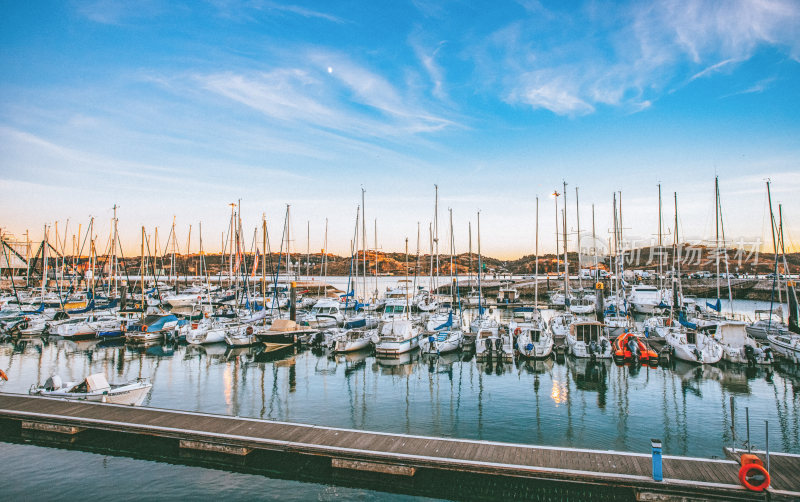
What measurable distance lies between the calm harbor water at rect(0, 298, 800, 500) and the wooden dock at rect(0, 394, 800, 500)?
0.96m

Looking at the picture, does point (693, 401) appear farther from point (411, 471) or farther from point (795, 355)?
point (411, 471)

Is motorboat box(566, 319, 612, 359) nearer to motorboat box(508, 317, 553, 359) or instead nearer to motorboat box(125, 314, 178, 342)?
motorboat box(508, 317, 553, 359)

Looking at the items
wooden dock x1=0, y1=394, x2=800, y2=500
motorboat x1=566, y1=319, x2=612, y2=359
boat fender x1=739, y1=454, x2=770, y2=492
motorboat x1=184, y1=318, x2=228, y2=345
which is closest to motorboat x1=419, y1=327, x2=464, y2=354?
motorboat x1=566, y1=319, x2=612, y2=359

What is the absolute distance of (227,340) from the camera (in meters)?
35.8

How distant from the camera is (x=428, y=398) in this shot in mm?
21172

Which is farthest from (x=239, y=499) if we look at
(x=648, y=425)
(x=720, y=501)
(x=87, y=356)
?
(x=87, y=356)

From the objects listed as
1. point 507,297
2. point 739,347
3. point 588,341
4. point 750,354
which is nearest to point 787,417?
point 750,354

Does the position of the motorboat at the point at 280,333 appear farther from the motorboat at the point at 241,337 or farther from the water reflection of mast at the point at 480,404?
the water reflection of mast at the point at 480,404

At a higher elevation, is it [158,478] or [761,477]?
[761,477]

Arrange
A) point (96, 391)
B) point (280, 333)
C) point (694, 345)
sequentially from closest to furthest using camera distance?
point (96, 391), point (694, 345), point (280, 333)

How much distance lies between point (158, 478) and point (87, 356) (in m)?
23.5

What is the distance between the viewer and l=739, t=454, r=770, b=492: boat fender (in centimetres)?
1025

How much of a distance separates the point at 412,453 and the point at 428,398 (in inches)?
336

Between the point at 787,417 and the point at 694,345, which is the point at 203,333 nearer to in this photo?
the point at 694,345
